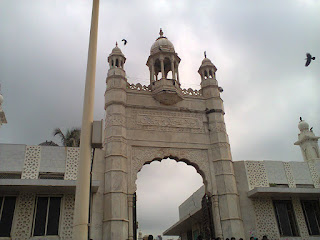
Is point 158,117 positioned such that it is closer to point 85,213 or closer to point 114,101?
point 114,101

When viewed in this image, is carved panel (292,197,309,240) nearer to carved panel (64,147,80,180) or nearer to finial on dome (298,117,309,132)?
finial on dome (298,117,309,132)

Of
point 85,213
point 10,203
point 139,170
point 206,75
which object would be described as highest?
point 206,75

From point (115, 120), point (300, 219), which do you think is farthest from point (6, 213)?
point (300, 219)

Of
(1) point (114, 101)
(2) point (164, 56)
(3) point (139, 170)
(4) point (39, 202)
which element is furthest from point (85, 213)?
(2) point (164, 56)

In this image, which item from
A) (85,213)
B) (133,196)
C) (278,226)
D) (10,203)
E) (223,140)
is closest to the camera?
(85,213)

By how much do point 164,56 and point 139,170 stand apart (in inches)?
294

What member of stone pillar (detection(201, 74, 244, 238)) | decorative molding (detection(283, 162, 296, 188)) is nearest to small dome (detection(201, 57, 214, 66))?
stone pillar (detection(201, 74, 244, 238))

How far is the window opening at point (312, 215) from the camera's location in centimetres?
1560

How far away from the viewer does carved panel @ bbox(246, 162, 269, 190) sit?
1598cm

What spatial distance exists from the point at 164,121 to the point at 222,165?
381 centimetres

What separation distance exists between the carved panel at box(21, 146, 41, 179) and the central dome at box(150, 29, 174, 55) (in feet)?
30.2

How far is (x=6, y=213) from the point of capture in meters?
12.5

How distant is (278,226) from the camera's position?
50.0 ft

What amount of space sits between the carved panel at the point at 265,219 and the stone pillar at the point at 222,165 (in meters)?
1.00
